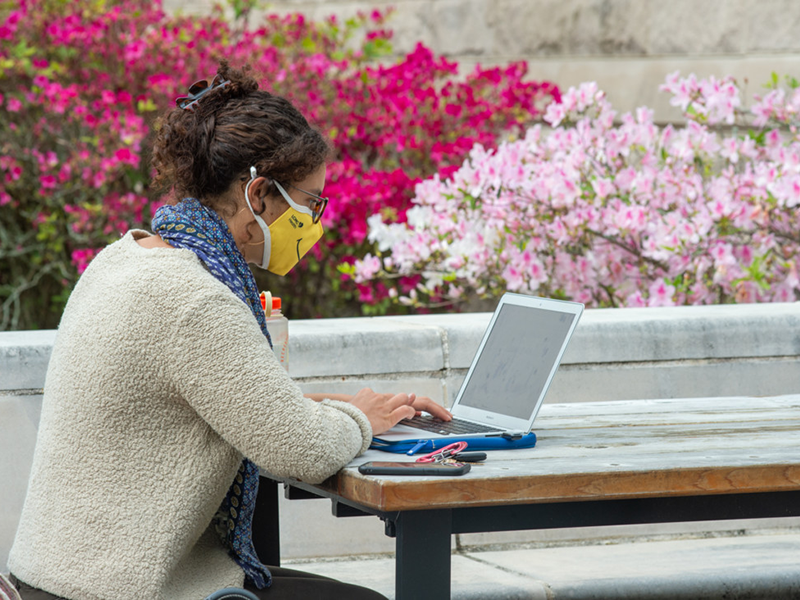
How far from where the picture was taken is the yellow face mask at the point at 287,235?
222 centimetres

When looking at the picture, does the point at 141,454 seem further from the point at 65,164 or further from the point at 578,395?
the point at 65,164

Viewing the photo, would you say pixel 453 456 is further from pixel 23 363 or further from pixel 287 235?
pixel 23 363

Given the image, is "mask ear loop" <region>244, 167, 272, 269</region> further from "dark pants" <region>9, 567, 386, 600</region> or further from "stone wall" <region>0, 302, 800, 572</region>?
"stone wall" <region>0, 302, 800, 572</region>

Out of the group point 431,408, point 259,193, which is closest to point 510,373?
point 431,408

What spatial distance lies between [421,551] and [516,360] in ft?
2.10

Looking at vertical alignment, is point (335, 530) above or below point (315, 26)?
below

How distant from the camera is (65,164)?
5660mm

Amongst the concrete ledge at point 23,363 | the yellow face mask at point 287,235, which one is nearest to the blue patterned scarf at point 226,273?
the yellow face mask at point 287,235

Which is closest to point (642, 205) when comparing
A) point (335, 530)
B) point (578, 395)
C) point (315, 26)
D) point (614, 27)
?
point (578, 395)

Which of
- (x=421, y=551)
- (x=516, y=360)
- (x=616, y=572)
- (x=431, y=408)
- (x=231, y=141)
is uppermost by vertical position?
(x=231, y=141)

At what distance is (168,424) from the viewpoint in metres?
1.93

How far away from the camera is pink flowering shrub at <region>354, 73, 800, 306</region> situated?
4305mm

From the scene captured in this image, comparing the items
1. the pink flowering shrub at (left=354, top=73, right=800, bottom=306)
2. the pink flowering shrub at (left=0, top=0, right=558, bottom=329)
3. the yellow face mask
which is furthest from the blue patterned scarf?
the pink flowering shrub at (left=0, top=0, right=558, bottom=329)

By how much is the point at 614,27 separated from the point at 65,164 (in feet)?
11.1
